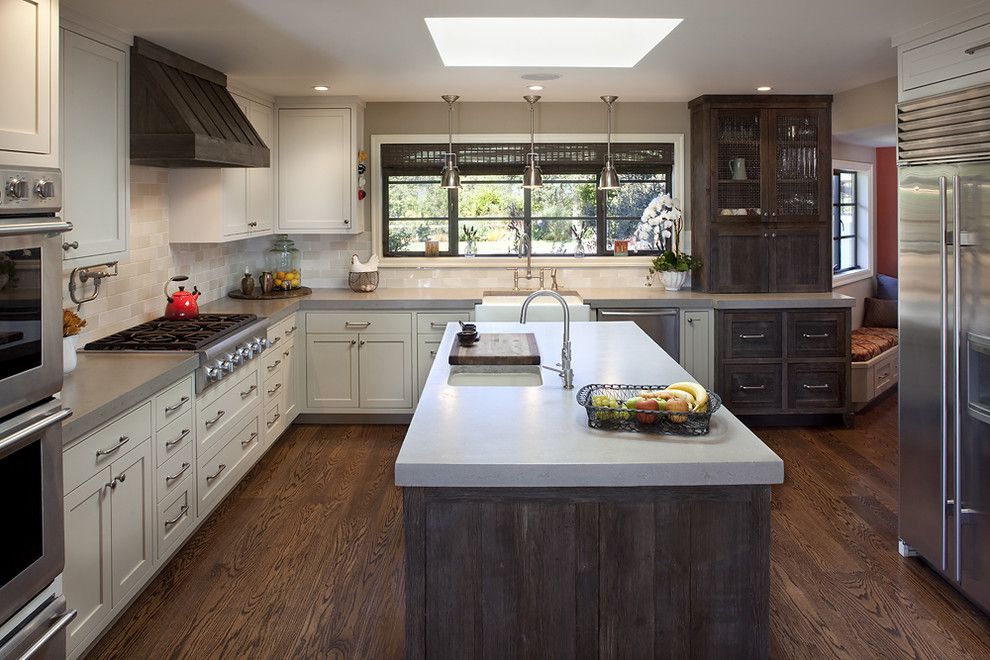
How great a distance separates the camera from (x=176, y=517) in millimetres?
3881

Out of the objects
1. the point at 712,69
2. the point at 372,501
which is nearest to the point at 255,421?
the point at 372,501

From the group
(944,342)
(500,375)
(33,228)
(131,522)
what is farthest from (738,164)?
(33,228)

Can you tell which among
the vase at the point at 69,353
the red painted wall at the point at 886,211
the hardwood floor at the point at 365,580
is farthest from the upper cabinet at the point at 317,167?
the red painted wall at the point at 886,211

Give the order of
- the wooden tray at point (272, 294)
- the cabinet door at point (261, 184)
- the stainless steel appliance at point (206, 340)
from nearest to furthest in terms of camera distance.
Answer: the stainless steel appliance at point (206, 340) → the cabinet door at point (261, 184) → the wooden tray at point (272, 294)

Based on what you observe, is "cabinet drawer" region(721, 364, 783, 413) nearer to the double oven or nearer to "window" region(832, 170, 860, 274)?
"window" region(832, 170, 860, 274)

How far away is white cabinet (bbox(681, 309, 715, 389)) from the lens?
6.27m

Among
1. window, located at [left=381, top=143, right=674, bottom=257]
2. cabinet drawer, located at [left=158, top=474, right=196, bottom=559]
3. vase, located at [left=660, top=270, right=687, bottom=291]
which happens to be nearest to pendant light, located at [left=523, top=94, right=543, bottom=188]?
window, located at [left=381, top=143, right=674, bottom=257]

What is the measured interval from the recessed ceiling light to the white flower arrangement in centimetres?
143

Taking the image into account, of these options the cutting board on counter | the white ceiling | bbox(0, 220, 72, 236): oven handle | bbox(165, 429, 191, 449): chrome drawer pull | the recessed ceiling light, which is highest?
the recessed ceiling light

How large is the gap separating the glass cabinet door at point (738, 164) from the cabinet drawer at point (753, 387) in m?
1.13

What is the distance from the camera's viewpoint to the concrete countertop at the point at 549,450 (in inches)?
92.8

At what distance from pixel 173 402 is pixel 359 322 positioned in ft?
8.31

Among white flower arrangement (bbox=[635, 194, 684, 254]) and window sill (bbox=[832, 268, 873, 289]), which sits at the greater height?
white flower arrangement (bbox=[635, 194, 684, 254])

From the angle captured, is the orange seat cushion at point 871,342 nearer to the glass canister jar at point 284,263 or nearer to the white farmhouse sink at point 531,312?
the white farmhouse sink at point 531,312
